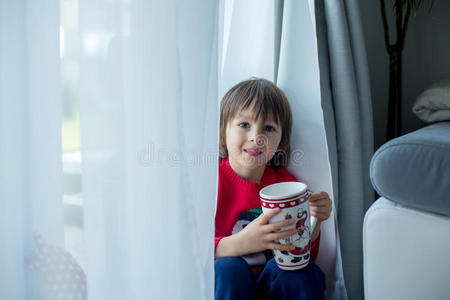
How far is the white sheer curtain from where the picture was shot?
1.54ft

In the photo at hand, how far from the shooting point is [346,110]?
893 millimetres

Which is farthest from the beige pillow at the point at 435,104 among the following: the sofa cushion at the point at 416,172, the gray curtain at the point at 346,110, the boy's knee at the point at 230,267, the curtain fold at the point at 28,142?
the curtain fold at the point at 28,142

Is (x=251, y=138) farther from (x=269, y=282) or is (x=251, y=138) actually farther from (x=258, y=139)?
(x=269, y=282)

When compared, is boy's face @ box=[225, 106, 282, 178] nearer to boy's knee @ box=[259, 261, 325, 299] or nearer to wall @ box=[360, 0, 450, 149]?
boy's knee @ box=[259, 261, 325, 299]

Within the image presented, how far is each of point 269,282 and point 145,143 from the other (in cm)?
44

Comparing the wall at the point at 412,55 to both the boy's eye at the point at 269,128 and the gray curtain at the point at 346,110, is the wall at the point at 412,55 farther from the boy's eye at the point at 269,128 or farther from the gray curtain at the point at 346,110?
the boy's eye at the point at 269,128

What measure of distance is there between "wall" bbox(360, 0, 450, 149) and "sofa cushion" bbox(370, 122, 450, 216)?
34.0 inches

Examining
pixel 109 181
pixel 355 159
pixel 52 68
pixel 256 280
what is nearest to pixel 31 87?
pixel 52 68

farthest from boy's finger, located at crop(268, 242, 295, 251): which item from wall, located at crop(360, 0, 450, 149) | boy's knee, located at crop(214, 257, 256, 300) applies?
wall, located at crop(360, 0, 450, 149)

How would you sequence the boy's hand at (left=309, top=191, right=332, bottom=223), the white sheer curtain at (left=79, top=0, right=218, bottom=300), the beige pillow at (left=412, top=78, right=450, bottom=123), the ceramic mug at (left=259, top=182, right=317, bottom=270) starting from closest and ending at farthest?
1. the white sheer curtain at (left=79, top=0, right=218, bottom=300)
2. the ceramic mug at (left=259, top=182, right=317, bottom=270)
3. the boy's hand at (left=309, top=191, right=332, bottom=223)
4. the beige pillow at (left=412, top=78, right=450, bottom=123)

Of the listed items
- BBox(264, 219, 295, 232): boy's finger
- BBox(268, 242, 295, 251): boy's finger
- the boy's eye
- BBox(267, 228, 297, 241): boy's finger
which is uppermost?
the boy's eye

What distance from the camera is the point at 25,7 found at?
0.47m

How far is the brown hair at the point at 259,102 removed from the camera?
2.82 feet

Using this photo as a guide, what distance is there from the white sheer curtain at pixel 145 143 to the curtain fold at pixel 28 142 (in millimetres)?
57
